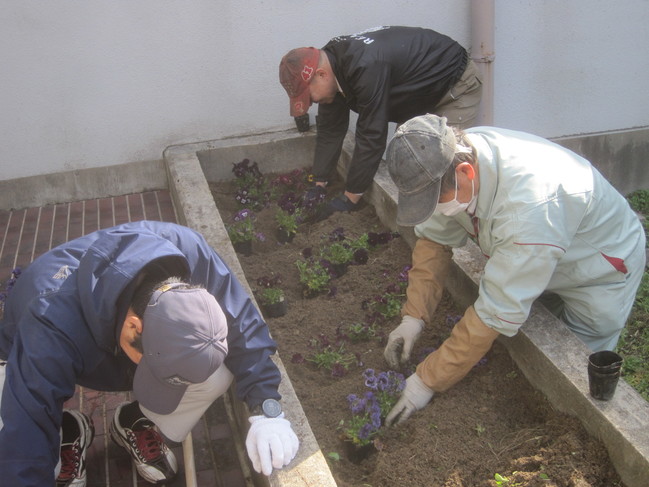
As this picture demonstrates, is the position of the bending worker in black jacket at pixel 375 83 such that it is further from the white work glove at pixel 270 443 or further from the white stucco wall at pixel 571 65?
the white work glove at pixel 270 443

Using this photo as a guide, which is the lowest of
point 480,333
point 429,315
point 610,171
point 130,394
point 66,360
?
point 610,171

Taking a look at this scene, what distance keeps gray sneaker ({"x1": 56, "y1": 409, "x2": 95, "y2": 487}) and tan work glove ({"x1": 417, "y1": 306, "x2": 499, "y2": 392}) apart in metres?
1.53

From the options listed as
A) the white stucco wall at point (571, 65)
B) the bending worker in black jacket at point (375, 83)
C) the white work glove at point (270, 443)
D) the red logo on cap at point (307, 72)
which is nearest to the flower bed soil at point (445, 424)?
the white work glove at point (270, 443)

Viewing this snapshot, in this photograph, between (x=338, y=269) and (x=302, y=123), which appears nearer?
(x=338, y=269)

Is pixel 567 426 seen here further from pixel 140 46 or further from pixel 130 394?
pixel 140 46

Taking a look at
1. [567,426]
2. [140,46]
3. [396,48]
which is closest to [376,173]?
[396,48]

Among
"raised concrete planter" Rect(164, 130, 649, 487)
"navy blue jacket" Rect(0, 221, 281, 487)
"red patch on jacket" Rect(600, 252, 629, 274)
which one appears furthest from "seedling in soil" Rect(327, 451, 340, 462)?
"red patch on jacket" Rect(600, 252, 629, 274)

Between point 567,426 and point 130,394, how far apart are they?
84.2 inches

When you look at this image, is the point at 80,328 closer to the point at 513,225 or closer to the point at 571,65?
the point at 513,225

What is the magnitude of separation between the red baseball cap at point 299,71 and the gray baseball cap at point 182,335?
7.71 ft

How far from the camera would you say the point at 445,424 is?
3.02 meters

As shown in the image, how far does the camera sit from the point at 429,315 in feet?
11.3

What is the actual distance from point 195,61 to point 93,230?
4.98 feet

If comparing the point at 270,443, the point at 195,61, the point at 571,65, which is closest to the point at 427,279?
the point at 270,443
